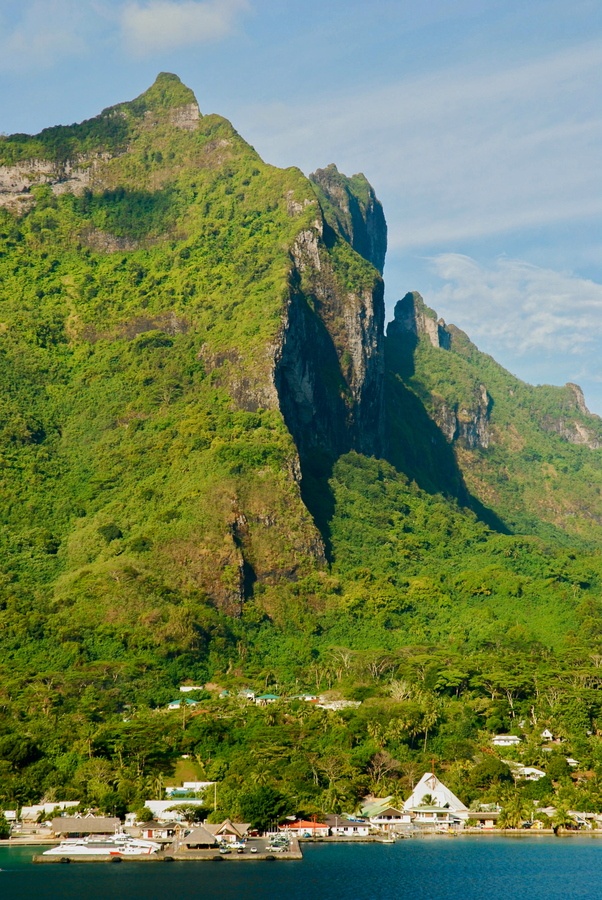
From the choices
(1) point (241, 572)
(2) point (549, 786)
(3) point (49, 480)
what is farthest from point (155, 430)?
(2) point (549, 786)

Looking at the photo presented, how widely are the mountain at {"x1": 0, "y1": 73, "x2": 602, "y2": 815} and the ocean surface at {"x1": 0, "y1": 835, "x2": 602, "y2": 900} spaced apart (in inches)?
412

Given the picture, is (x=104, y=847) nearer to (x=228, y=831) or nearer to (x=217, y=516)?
(x=228, y=831)

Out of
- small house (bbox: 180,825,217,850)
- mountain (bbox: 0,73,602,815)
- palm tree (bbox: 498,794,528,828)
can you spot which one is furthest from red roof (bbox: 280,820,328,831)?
palm tree (bbox: 498,794,528,828)

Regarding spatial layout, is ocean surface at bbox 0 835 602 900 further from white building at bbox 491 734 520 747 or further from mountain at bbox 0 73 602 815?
white building at bbox 491 734 520 747

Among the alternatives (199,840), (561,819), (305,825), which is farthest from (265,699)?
(561,819)

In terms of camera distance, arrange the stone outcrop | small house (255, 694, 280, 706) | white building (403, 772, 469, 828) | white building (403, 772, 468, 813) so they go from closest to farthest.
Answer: white building (403, 772, 469, 828) < white building (403, 772, 468, 813) < small house (255, 694, 280, 706) < the stone outcrop

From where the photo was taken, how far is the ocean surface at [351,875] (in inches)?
2746

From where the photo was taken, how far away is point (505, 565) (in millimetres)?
155750

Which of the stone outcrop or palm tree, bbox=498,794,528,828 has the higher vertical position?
the stone outcrop

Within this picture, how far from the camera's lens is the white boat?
80.5 metres

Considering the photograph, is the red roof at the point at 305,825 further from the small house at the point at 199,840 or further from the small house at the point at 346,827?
the small house at the point at 199,840

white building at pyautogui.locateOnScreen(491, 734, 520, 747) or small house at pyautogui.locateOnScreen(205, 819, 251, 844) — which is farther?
white building at pyautogui.locateOnScreen(491, 734, 520, 747)

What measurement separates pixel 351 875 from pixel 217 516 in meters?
64.7

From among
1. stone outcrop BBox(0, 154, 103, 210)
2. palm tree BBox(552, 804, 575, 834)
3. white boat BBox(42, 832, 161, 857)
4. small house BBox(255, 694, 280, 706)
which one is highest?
stone outcrop BBox(0, 154, 103, 210)
